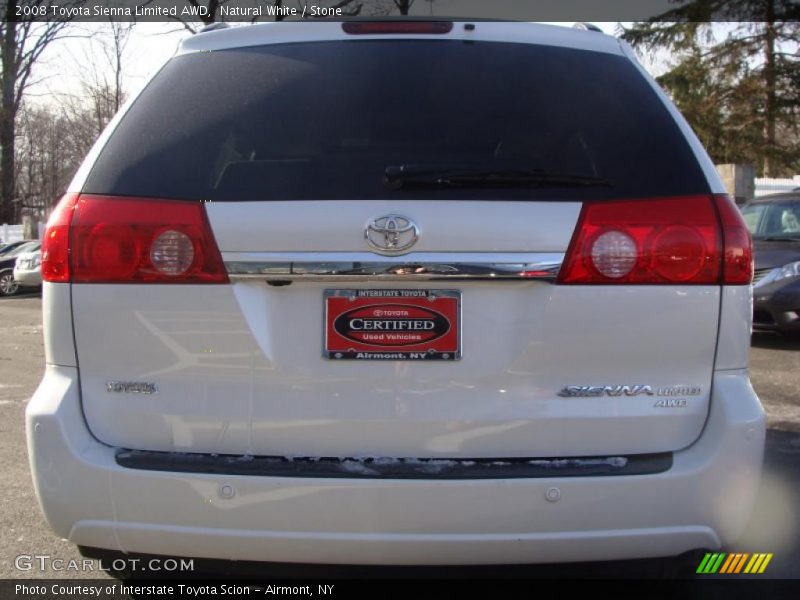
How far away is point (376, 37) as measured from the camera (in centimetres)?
263

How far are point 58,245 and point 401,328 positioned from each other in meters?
1.01

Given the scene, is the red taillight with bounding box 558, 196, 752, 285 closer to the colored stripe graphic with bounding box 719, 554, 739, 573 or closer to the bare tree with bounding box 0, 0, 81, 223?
the colored stripe graphic with bounding box 719, 554, 739, 573

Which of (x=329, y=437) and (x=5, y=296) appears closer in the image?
(x=329, y=437)

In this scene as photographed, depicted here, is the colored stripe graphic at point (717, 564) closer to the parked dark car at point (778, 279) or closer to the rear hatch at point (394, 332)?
the rear hatch at point (394, 332)

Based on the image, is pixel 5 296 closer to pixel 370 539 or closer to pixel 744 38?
pixel 370 539

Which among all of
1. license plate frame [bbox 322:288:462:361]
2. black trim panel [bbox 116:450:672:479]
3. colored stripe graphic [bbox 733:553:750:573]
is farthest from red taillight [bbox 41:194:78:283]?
colored stripe graphic [bbox 733:553:750:573]

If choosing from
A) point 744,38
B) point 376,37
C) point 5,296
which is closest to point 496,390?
point 376,37

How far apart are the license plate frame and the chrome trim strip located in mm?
56

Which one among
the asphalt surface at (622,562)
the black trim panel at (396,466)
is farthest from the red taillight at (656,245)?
the asphalt surface at (622,562)

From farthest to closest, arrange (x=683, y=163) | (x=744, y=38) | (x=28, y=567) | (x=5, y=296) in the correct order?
(x=744, y=38) → (x=5, y=296) → (x=28, y=567) → (x=683, y=163)

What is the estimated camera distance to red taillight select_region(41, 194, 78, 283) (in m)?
2.29

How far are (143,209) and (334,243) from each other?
0.56 meters

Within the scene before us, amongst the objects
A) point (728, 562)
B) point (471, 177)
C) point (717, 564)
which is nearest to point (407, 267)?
point (471, 177)

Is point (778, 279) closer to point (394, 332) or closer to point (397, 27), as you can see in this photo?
point (397, 27)
